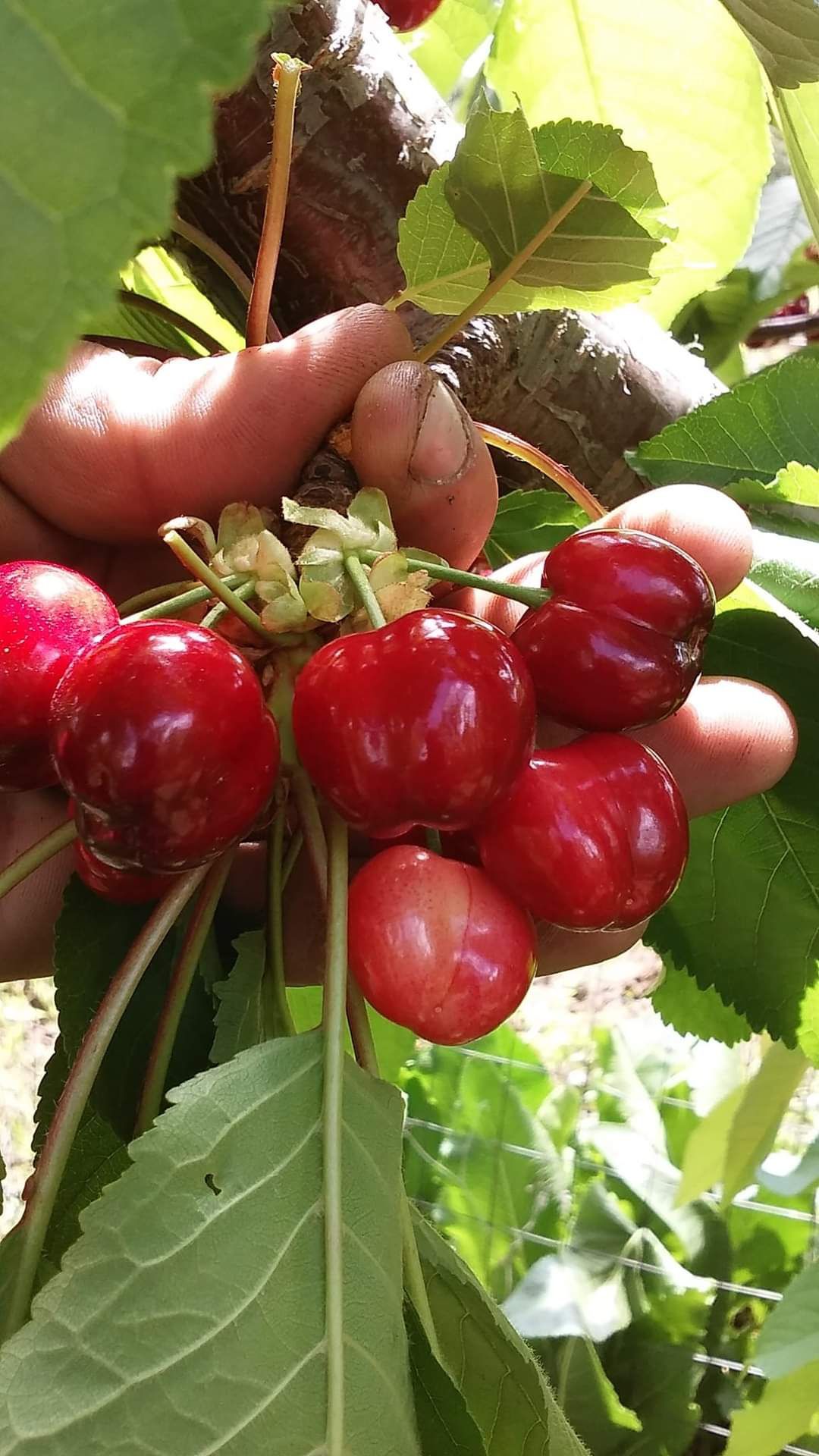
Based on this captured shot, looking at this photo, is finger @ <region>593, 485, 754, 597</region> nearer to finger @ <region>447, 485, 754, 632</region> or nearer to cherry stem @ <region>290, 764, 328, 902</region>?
finger @ <region>447, 485, 754, 632</region>

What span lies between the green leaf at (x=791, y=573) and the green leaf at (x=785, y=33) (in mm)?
232

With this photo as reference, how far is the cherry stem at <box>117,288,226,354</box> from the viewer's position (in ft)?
1.94

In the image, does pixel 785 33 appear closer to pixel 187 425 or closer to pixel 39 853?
pixel 187 425

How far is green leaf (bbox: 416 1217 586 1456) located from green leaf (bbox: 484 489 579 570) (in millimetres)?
385

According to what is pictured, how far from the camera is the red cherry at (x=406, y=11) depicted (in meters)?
0.64

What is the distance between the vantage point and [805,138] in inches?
20.2

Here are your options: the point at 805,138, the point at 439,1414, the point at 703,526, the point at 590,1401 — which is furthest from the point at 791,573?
the point at 590,1401

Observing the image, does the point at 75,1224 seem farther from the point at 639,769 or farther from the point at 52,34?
the point at 52,34

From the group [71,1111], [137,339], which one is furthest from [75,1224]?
[137,339]

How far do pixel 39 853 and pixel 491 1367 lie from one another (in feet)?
0.89

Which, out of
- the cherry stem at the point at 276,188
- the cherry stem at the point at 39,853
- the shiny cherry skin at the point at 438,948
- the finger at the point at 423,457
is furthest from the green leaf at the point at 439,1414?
the cherry stem at the point at 276,188

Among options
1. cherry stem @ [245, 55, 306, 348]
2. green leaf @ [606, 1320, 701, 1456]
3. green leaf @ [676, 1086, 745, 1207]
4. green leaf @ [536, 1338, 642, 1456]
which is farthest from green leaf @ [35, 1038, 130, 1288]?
green leaf @ [606, 1320, 701, 1456]

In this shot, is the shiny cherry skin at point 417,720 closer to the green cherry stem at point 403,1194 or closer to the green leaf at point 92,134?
the green cherry stem at point 403,1194

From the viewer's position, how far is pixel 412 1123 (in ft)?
5.12
